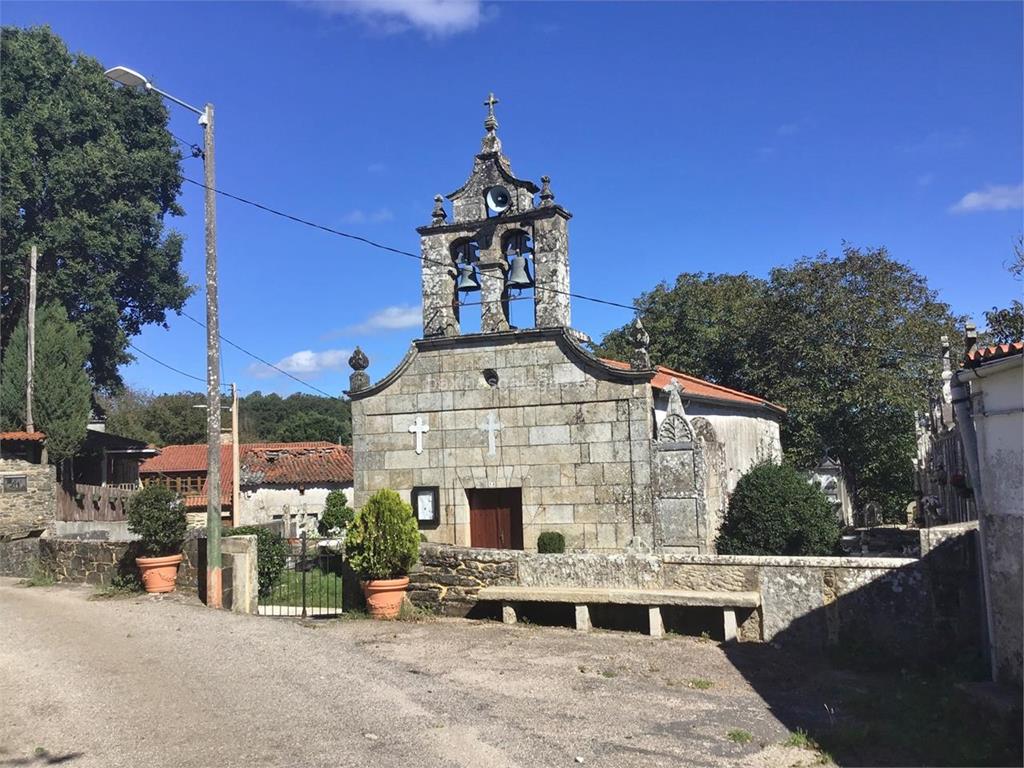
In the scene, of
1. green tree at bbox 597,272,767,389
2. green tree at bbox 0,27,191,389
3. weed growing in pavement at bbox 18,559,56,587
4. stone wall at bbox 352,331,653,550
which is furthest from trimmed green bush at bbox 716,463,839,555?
green tree at bbox 0,27,191,389

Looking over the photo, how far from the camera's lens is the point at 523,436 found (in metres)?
14.6

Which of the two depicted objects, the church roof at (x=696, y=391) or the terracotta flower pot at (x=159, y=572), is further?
the church roof at (x=696, y=391)

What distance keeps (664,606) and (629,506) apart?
409cm

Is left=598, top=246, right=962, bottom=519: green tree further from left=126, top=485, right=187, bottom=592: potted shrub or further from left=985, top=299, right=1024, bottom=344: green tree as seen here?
left=126, top=485, right=187, bottom=592: potted shrub

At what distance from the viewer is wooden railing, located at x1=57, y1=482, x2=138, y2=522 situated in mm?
24469

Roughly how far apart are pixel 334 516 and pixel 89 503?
7.66 m

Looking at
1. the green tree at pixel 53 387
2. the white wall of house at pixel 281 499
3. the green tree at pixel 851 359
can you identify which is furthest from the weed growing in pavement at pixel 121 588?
the white wall of house at pixel 281 499

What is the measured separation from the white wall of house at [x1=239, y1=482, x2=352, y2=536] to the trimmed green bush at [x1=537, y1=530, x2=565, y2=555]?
20829mm

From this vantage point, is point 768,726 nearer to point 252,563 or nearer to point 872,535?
point 252,563

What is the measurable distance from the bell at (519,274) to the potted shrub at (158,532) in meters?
6.81

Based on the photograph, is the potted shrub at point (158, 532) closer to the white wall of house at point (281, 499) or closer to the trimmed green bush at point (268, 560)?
the trimmed green bush at point (268, 560)

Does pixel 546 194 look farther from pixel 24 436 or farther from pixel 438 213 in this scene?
pixel 24 436

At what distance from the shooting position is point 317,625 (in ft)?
34.2

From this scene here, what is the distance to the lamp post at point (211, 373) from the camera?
1156 centimetres
